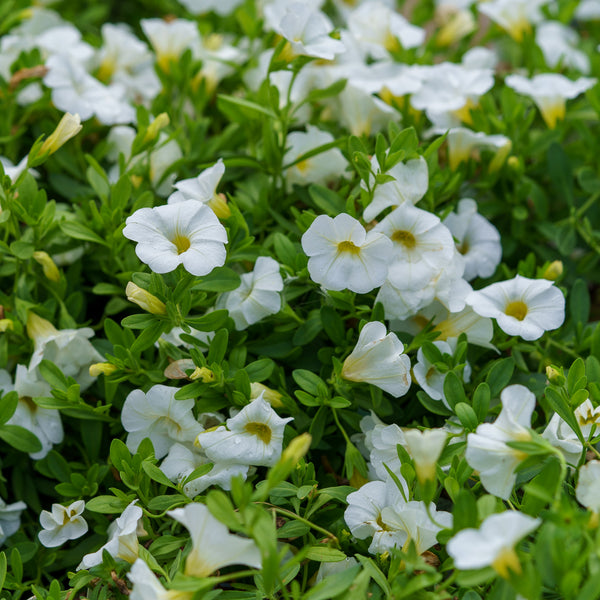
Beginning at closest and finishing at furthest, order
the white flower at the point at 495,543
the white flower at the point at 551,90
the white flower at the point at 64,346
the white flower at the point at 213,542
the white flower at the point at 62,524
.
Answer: the white flower at the point at 495,543, the white flower at the point at 213,542, the white flower at the point at 62,524, the white flower at the point at 64,346, the white flower at the point at 551,90

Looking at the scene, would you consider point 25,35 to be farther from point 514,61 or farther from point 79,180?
point 514,61

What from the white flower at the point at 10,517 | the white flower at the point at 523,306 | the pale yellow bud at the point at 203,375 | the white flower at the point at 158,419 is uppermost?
the white flower at the point at 523,306

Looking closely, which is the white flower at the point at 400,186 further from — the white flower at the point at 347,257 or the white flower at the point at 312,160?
the white flower at the point at 312,160

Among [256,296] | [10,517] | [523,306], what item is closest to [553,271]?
[523,306]

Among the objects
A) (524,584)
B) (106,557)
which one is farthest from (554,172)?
(106,557)

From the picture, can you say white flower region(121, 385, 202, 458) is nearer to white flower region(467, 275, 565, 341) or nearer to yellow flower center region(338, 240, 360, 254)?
yellow flower center region(338, 240, 360, 254)

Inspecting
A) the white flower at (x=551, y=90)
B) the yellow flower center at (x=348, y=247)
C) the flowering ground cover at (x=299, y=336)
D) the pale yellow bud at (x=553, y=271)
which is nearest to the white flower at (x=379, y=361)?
the flowering ground cover at (x=299, y=336)
